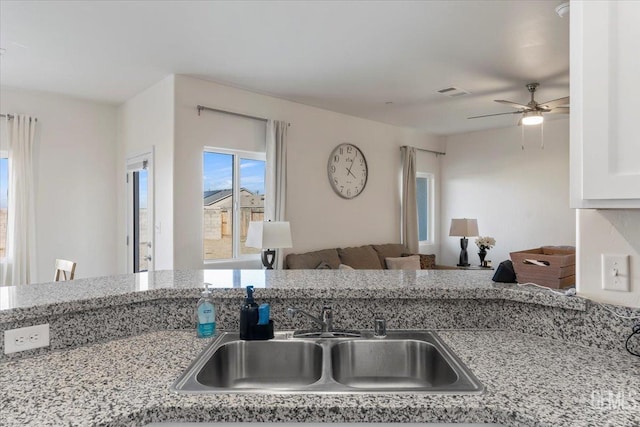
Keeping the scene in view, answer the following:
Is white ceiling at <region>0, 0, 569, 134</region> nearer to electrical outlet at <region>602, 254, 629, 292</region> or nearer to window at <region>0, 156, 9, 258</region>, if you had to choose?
window at <region>0, 156, 9, 258</region>

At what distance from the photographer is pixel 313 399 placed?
3.25ft

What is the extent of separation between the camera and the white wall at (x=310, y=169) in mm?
3799

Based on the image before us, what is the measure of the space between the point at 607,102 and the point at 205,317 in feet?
4.53

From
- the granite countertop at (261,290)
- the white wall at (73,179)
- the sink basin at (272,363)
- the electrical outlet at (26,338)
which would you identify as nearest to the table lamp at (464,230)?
the granite countertop at (261,290)

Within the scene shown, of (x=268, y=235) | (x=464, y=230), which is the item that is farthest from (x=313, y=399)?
(x=464, y=230)

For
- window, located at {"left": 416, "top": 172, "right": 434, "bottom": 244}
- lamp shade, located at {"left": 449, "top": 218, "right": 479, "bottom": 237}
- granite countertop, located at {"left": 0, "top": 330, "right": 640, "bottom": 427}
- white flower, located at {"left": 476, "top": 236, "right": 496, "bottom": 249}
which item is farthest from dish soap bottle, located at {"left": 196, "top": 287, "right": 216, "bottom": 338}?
window, located at {"left": 416, "top": 172, "right": 434, "bottom": 244}

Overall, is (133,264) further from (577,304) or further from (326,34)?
(577,304)

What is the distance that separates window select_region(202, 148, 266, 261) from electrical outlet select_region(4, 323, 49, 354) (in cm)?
274

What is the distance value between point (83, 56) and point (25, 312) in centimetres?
285

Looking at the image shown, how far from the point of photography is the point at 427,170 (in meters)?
6.62

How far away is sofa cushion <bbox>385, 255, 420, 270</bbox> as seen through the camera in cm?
518

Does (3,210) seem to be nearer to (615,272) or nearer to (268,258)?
(268,258)

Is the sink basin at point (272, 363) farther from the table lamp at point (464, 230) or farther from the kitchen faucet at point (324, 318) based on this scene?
the table lamp at point (464, 230)

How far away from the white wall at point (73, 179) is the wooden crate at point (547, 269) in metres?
4.59
